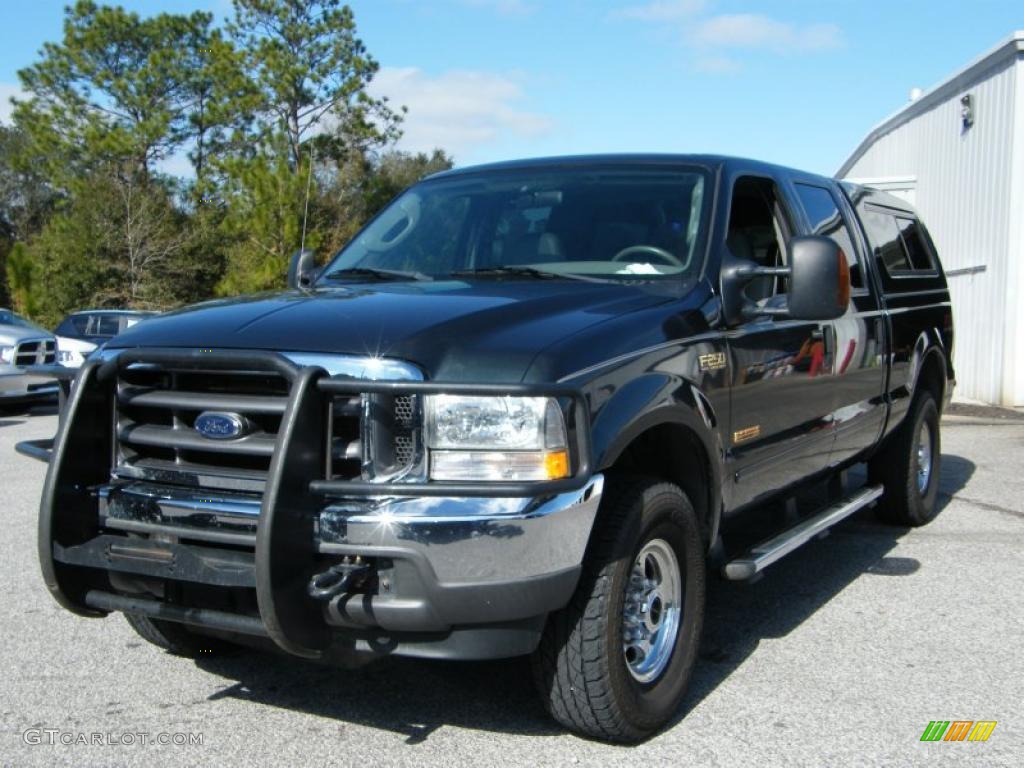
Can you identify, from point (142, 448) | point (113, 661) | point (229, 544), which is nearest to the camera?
point (229, 544)

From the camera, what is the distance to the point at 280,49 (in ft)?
113

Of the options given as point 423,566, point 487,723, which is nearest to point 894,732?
point 487,723

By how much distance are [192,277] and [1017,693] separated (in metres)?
31.0

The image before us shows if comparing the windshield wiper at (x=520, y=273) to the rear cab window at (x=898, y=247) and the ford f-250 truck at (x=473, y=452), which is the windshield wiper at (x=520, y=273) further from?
the rear cab window at (x=898, y=247)

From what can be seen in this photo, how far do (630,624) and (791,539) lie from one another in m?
1.29

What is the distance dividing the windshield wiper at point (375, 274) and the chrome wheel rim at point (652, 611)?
1.44 meters

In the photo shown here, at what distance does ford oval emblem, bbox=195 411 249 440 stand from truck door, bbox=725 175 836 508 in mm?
1878

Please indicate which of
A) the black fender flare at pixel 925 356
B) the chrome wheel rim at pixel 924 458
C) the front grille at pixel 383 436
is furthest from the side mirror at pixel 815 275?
the chrome wheel rim at pixel 924 458

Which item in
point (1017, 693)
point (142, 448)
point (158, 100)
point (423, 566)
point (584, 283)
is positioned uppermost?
point (158, 100)

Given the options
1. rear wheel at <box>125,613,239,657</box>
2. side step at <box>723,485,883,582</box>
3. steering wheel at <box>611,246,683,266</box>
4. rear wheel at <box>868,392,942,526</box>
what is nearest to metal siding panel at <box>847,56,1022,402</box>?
rear wheel at <box>868,392,942,526</box>

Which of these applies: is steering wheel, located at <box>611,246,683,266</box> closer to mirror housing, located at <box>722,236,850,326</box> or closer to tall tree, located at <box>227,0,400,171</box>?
mirror housing, located at <box>722,236,850,326</box>

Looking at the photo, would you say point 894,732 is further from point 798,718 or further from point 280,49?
point 280,49

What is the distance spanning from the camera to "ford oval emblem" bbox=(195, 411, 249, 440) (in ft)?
10.8

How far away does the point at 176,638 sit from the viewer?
4.29 metres
